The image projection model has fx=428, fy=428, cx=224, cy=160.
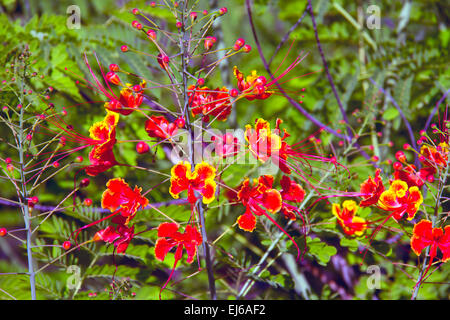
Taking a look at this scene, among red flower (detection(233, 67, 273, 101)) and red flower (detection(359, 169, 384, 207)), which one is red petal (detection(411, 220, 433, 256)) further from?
red flower (detection(233, 67, 273, 101))

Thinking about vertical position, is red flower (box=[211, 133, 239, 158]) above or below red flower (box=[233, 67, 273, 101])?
below

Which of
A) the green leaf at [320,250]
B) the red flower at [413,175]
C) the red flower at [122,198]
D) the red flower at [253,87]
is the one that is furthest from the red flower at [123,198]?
the red flower at [413,175]

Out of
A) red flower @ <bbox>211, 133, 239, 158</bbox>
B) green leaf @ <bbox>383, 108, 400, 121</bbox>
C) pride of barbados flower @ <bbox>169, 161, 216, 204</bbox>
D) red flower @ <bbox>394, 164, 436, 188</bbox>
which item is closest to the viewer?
pride of barbados flower @ <bbox>169, 161, 216, 204</bbox>

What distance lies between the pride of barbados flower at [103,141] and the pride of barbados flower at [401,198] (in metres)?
0.49

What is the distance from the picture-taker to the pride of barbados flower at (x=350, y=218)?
88 cm

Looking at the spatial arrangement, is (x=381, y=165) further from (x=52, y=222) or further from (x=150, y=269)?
(x=52, y=222)

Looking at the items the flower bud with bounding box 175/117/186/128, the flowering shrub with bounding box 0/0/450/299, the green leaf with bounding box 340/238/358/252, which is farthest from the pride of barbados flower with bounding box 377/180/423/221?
the flower bud with bounding box 175/117/186/128

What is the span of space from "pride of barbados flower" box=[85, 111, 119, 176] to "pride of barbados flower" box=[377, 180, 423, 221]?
1.60ft

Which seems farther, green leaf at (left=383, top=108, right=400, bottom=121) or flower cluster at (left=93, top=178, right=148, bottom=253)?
green leaf at (left=383, top=108, right=400, bottom=121)

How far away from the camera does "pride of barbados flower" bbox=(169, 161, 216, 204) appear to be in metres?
0.63

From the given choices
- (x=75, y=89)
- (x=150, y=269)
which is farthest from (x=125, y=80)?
(x=150, y=269)

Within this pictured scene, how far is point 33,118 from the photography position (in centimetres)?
79

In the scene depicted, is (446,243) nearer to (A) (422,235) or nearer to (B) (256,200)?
(A) (422,235)
